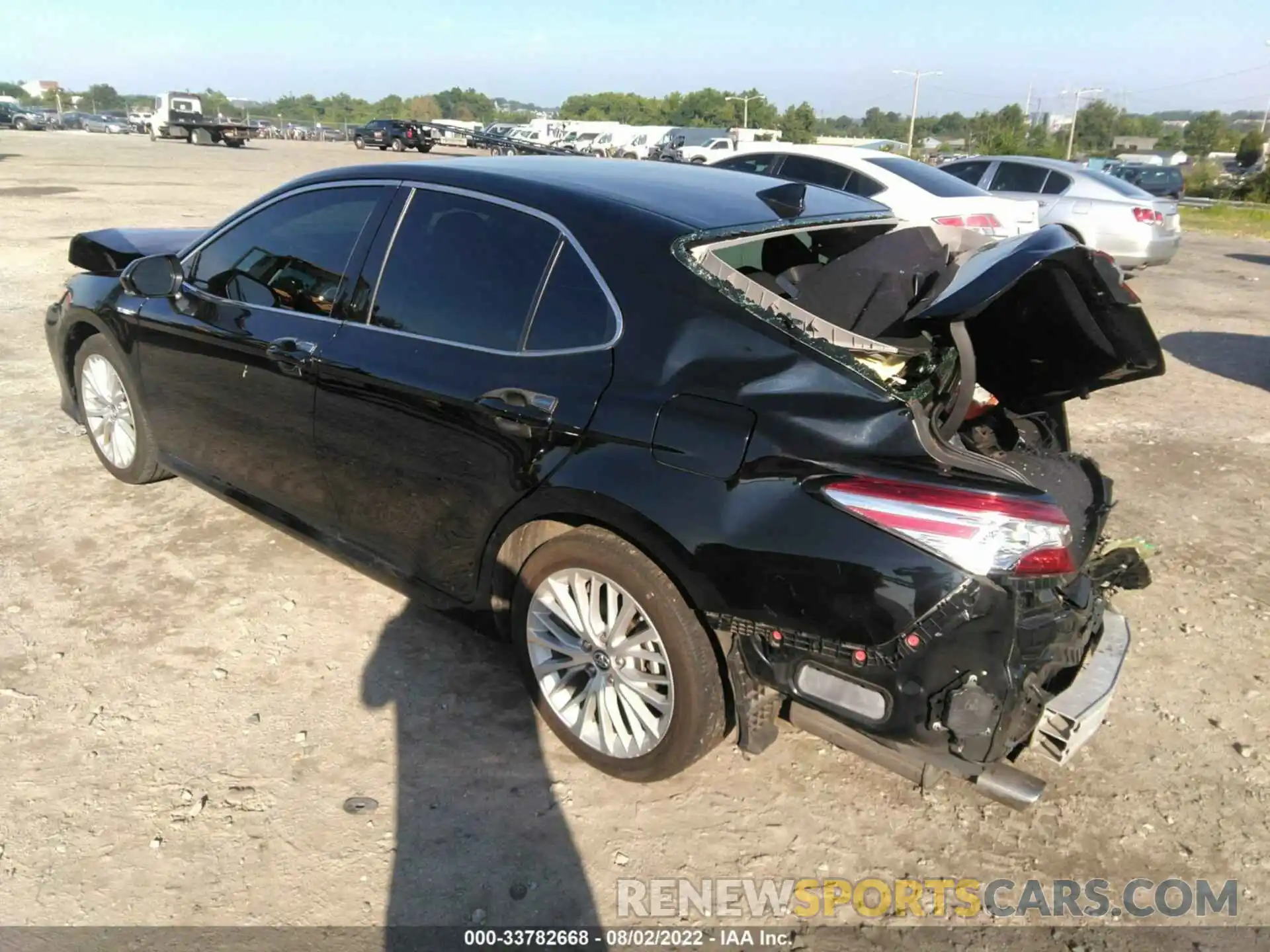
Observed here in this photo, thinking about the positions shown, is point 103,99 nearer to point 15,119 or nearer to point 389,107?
point 389,107

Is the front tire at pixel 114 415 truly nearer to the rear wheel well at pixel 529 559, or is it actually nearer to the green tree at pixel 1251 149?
the rear wheel well at pixel 529 559

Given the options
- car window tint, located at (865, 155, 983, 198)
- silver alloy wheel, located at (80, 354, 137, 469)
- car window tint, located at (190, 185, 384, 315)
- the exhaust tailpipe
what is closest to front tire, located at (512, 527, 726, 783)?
the exhaust tailpipe

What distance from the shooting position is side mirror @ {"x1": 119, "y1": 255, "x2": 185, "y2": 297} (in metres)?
4.10

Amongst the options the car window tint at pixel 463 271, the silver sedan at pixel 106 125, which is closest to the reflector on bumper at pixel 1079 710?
the car window tint at pixel 463 271

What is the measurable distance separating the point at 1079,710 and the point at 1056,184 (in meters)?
12.1

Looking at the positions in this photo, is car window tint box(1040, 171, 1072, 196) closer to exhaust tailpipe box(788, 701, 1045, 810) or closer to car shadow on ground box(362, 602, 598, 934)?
car shadow on ground box(362, 602, 598, 934)

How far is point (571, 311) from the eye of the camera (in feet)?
9.52

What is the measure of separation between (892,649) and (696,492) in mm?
640

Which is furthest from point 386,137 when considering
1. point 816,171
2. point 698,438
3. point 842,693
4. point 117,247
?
point 842,693

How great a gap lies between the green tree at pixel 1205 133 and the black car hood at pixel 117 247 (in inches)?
3818

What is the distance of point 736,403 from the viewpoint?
2.53m

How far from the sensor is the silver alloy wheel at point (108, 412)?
4.75 meters

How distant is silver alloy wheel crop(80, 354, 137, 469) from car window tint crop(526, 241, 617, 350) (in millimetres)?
2760

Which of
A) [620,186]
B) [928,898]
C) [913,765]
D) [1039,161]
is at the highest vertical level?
[620,186]
